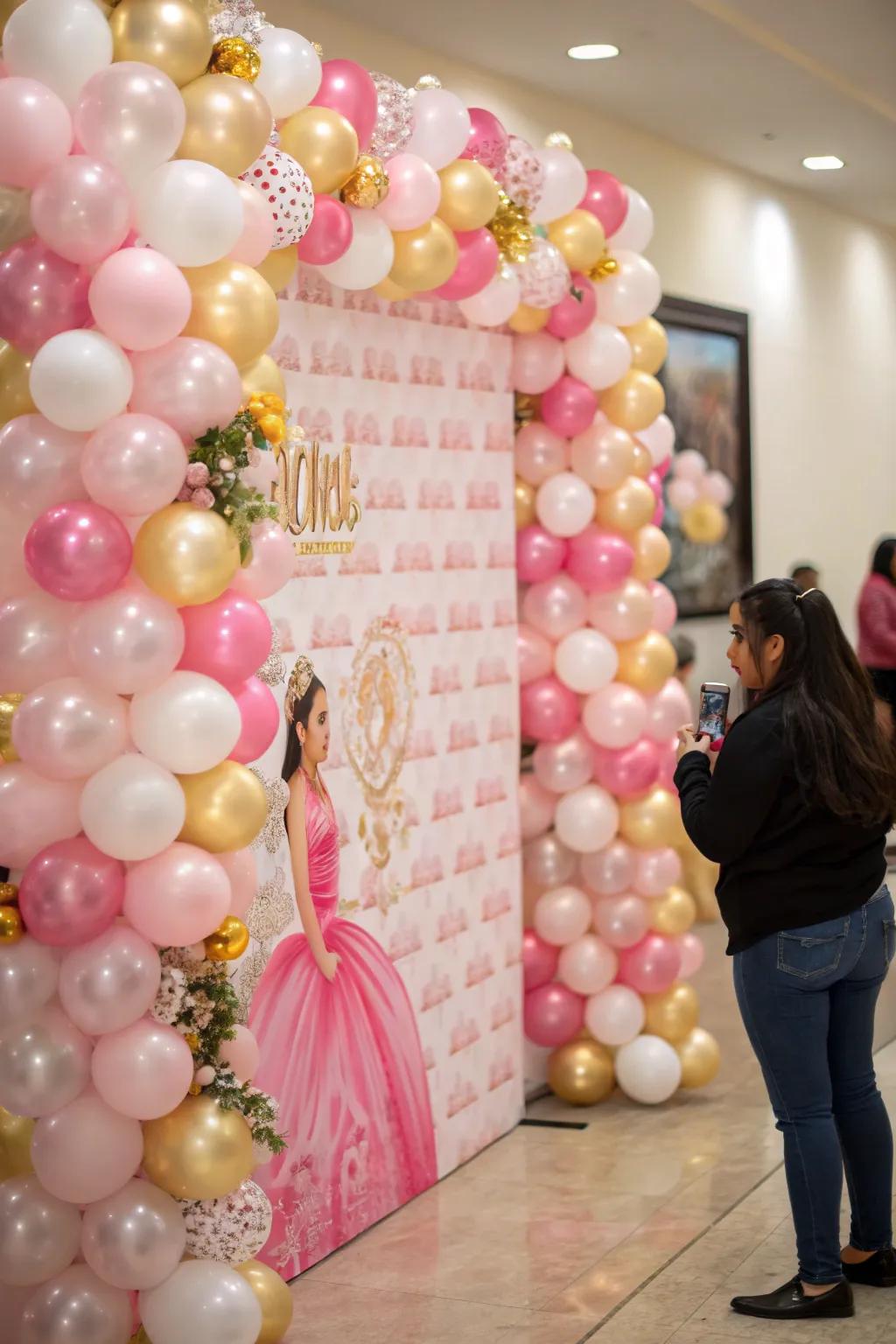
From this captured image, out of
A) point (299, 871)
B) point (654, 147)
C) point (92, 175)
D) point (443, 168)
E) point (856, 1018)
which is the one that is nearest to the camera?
point (92, 175)

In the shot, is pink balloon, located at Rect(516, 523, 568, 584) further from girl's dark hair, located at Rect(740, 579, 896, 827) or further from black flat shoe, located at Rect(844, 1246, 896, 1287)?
black flat shoe, located at Rect(844, 1246, 896, 1287)

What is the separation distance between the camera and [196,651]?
2943 mm

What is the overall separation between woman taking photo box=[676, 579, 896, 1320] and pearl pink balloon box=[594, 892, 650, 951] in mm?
1520

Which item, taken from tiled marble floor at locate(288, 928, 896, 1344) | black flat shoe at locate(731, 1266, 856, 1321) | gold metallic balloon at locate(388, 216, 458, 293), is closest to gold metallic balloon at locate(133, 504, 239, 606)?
gold metallic balloon at locate(388, 216, 458, 293)

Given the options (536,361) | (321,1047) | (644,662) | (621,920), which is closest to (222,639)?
(321,1047)

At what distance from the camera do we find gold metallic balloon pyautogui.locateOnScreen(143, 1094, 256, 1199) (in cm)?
287

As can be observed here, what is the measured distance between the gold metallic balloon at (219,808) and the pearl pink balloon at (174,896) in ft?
0.16

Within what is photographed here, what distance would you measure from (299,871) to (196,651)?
0.87 meters

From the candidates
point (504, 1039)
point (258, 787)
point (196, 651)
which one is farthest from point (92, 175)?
point (504, 1039)

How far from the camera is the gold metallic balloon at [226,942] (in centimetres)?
297

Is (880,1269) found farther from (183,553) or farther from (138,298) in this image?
(138,298)

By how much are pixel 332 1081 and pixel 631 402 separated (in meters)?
2.06

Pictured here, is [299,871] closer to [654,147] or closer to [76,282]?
[76,282]

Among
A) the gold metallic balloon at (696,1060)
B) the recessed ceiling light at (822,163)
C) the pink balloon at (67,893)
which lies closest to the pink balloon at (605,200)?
the gold metallic balloon at (696,1060)
